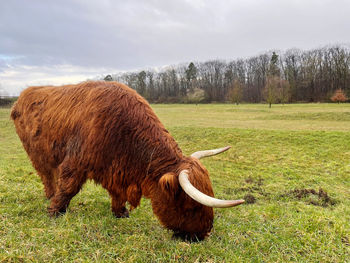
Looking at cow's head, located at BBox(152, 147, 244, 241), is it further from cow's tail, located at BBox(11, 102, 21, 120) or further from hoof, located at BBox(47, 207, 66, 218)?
cow's tail, located at BBox(11, 102, 21, 120)

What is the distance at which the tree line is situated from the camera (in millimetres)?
55000

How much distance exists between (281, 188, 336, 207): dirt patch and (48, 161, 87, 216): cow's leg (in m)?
5.54

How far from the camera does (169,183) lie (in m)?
2.85

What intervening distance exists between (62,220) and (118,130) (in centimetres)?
156

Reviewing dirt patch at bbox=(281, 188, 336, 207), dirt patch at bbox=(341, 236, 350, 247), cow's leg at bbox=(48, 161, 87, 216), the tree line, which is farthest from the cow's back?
the tree line

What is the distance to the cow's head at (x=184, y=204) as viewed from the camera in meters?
2.86

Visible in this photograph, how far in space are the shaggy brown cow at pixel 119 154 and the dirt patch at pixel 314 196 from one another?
163 inches

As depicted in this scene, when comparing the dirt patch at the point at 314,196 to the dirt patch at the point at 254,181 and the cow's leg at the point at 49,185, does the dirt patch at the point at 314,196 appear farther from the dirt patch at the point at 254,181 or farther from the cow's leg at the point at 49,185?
the cow's leg at the point at 49,185

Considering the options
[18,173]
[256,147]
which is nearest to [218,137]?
[256,147]

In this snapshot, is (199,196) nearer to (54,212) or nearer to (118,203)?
(118,203)

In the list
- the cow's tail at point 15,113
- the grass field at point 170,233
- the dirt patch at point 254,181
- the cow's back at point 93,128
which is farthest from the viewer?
the dirt patch at point 254,181

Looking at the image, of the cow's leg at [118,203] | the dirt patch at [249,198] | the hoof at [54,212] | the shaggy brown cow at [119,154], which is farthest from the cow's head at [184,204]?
the dirt patch at [249,198]

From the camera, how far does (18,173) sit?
691 centimetres

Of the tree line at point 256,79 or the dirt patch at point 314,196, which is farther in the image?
the tree line at point 256,79
